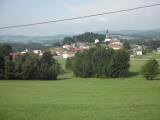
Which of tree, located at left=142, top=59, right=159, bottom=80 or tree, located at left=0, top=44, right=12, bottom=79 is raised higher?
tree, located at left=0, top=44, right=12, bottom=79

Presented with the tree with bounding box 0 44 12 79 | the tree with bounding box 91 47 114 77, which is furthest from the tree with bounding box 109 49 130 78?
the tree with bounding box 0 44 12 79

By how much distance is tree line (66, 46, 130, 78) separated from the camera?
8181 cm

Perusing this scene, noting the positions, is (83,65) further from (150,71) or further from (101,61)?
(150,71)

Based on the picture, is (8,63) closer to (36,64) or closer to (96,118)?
(36,64)

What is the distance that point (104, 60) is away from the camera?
274 feet

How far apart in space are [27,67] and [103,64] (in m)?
18.1

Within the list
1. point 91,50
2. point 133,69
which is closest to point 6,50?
point 91,50

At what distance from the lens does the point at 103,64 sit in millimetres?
82750

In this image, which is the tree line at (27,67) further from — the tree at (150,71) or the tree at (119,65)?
the tree at (150,71)

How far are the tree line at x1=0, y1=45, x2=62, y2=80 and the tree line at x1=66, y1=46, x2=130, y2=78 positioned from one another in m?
6.63

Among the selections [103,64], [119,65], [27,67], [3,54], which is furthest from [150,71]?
[3,54]

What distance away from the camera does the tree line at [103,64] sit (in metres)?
81.8

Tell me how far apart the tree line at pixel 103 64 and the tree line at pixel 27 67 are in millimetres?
6629

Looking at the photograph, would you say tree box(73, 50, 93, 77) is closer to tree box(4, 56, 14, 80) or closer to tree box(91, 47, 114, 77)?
tree box(91, 47, 114, 77)
